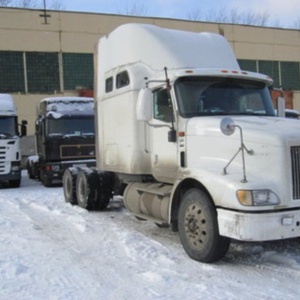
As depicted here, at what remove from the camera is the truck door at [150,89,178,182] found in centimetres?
760

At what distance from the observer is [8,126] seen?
16.7 meters

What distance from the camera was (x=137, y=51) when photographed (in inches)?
347

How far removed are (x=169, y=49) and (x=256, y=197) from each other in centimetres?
362

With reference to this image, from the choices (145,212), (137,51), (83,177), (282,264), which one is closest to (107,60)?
(137,51)

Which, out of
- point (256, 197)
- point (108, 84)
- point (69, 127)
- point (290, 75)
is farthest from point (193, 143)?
point (290, 75)

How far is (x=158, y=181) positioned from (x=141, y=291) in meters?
3.10

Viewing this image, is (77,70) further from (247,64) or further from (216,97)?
(216,97)

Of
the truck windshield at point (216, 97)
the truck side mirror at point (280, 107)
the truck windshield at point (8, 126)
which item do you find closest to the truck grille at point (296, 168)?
the truck windshield at point (216, 97)

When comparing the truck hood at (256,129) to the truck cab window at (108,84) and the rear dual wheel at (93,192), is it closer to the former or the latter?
the truck cab window at (108,84)

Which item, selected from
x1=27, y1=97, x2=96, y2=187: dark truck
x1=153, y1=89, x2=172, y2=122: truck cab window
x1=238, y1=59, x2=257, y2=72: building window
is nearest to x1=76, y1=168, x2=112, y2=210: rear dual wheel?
x1=153, y1=89, x2=172, y2=122: truck cab window

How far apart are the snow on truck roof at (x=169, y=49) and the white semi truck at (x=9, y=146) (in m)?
8.17

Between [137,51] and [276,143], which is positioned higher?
[137,51]

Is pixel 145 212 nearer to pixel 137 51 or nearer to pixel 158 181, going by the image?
pixel 158 181

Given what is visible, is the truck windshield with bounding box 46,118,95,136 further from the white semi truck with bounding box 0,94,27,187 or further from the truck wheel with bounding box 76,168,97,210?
the truck wheel with bounding box 76,168,97,210
